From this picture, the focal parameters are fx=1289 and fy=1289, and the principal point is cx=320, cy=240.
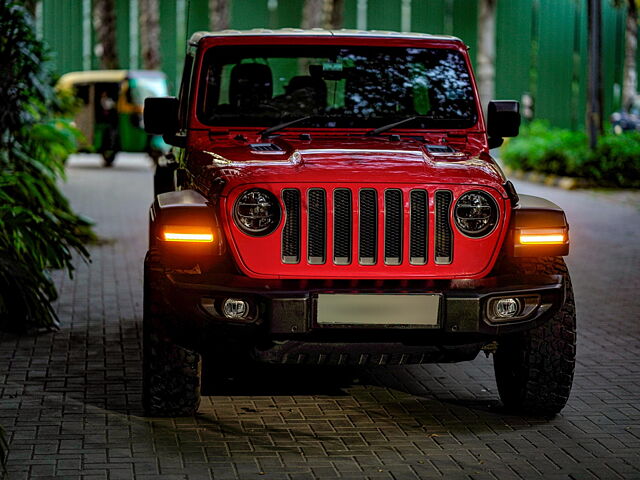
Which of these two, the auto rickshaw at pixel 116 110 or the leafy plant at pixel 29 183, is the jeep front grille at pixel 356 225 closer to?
the leafy plant at pixel 29 183

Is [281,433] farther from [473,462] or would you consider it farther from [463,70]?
[463,70]

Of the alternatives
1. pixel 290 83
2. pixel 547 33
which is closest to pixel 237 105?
pixel 290 83

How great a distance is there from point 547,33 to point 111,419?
39.6m

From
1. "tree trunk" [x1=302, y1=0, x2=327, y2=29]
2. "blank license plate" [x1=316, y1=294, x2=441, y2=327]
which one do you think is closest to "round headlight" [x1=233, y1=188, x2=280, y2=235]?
"blank license plate" [x1=316, y1=294, x2=441, y2=327]

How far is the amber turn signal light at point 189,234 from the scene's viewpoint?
6168 mm

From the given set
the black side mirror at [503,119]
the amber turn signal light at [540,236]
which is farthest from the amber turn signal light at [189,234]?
the black side mirror at [503,119]

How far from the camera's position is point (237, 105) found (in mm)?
7582

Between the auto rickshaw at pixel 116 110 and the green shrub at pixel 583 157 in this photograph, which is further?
the auto rickshaw at pixel 116 110

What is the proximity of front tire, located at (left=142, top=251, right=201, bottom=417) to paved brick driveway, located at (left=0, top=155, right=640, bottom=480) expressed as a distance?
0.34 feet

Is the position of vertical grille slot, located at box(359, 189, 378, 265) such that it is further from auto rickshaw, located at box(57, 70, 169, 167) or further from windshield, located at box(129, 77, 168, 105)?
windshield, located at box(129, 77, 168, 105)

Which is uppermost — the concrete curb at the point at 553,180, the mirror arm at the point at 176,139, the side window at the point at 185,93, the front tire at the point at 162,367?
the side window at the point at 185,93

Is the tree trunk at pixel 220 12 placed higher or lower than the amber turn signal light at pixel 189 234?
higher

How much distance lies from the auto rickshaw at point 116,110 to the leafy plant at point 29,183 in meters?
15.0

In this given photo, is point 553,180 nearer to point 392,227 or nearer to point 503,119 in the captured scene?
point 503,119
